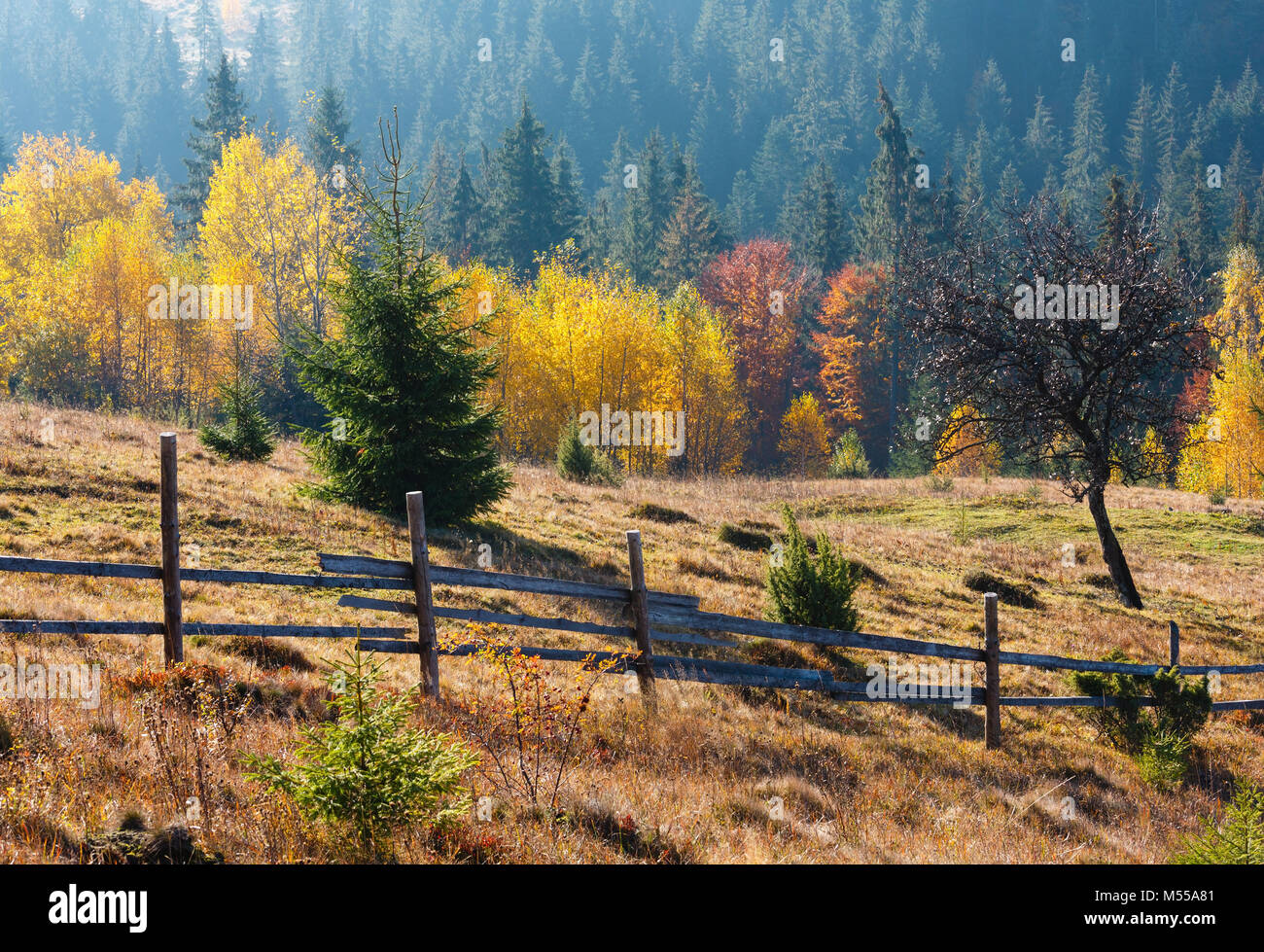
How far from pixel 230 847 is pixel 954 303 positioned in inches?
765

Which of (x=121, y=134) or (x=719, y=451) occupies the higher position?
(x=121, y=134)

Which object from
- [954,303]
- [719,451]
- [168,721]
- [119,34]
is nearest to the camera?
[168,721]

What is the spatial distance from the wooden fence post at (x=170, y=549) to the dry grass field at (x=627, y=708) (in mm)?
487

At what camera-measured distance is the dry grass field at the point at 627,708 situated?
233 inches

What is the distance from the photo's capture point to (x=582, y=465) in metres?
27.3

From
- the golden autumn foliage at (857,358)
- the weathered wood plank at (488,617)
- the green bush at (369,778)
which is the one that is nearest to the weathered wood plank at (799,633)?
the weathered wood plank at (488,617)

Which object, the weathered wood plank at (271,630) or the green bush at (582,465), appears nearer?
the weathered wood plank at (271,630)

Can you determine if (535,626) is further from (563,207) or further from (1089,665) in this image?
(563,207)

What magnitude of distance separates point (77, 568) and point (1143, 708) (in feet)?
44.6

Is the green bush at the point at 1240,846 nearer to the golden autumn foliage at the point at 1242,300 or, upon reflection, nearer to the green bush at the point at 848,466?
the green bush at the point at 848,466

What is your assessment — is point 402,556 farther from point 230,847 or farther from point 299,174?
point 299,174

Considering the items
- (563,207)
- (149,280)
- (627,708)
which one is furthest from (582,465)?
(563,207)
